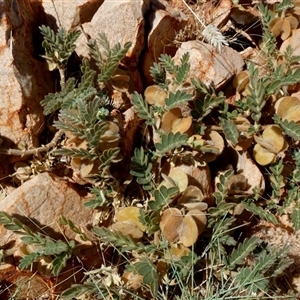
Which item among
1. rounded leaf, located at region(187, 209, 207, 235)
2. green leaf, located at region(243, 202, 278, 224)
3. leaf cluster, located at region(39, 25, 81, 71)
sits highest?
leaf cluster, located at region(39, 25, 81, 71)

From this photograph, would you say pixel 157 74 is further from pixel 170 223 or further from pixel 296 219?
pixel 296 219

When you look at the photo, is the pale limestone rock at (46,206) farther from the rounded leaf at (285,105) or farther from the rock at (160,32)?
the rounded leaf at (285,105)

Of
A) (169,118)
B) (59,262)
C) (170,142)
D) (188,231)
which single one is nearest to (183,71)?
(169,118)

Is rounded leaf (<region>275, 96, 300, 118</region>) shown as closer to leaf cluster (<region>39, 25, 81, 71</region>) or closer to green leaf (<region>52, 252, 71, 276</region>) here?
leaf cluster (<region>39, 25, 81, 71</region>)

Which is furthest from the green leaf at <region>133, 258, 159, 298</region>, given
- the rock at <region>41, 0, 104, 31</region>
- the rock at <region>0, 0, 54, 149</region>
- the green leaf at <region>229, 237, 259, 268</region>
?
the rock at <region>41, 0, 104, 31</region>

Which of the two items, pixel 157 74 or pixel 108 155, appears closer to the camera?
pixel 108 155

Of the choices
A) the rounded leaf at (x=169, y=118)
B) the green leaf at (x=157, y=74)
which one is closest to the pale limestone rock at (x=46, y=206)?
the rounded leaf at (x=169, y=118)

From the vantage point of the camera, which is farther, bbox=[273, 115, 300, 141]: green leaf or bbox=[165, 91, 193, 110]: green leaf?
bbox=[273, 115, 300, 141]: green leaf
